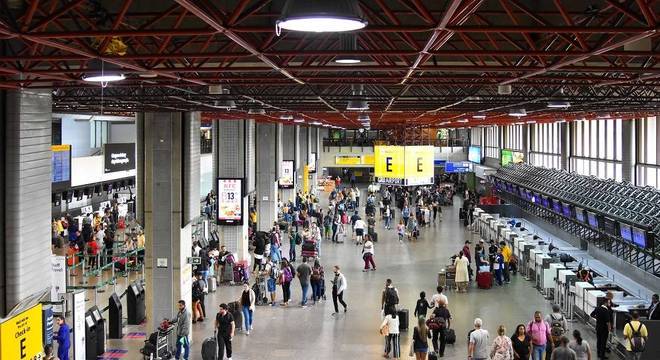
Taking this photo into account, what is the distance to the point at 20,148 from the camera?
1298 centimetres

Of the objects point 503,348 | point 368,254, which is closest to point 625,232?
point 368,254

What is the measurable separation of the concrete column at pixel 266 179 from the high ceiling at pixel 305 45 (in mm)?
15105

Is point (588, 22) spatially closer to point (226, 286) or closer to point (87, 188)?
point (226, 286)

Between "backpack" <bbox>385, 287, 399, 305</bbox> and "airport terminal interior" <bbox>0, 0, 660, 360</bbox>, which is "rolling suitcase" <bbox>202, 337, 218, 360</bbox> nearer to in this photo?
"airport terminal interior" <bbox>0, 0, 660, 360</bbox>

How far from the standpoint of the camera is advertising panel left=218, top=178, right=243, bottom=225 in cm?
2580

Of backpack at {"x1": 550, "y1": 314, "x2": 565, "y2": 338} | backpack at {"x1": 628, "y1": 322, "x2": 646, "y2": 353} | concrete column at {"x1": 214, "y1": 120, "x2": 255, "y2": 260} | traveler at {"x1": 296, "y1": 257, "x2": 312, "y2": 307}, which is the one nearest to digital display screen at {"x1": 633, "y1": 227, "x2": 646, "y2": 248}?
backpack at {"x1": 550, "y1": 314, "x2": 565, "y2": 338}

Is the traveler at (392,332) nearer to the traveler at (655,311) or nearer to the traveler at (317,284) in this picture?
the traveler at (655,311)

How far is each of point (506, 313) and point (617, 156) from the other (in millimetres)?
16191

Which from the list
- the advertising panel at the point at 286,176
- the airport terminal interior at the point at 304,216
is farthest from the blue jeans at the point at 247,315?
the advertising panel at the point at 286,176

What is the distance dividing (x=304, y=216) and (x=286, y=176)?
4695mm

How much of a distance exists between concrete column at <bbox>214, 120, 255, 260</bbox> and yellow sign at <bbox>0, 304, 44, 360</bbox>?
48.5 feet

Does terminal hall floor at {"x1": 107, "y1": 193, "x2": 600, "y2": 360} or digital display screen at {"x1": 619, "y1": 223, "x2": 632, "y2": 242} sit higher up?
digital display screen at {"x1": 619, "y1": 223, "x2": 632, "y2": 242}

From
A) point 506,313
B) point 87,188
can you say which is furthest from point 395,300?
point 87,188

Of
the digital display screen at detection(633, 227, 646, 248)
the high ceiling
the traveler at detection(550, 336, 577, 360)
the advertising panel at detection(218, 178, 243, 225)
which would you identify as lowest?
the traveler at detection(550, 336, 577, 360)
